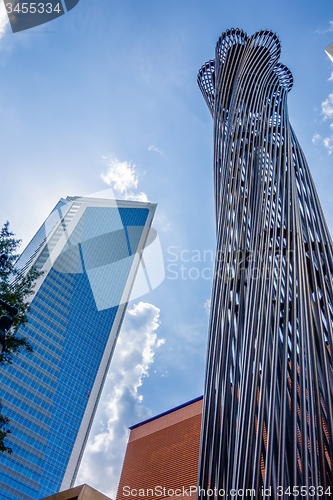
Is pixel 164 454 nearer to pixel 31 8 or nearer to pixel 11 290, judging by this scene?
pixel 11 290

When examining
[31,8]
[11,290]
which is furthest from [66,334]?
[11,290]

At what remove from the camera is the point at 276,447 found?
26.0 ft

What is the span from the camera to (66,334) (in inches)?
2808

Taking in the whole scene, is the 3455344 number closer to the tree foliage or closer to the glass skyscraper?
the tree foliage

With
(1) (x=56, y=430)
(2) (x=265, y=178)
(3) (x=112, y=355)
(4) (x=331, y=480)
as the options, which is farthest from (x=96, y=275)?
(4) (x=331, y=480)

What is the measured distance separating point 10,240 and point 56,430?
60.4m

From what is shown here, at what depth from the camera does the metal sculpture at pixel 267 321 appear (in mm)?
7969
